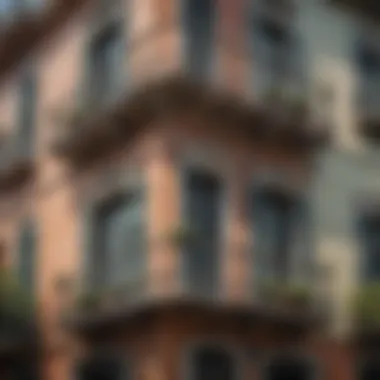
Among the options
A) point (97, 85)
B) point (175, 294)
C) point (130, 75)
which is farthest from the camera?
point (97, 85)

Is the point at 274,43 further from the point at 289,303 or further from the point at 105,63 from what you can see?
the point at 289,303

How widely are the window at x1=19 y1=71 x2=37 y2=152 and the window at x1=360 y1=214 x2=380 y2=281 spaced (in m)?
2.60

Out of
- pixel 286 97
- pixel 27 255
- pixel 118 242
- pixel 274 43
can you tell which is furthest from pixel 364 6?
pixel 27 255

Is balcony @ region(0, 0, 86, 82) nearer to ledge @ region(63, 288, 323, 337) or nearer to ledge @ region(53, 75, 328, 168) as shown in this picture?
ledge @ region(53, 75, 328, 168)

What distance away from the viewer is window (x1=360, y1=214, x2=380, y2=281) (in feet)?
25.3

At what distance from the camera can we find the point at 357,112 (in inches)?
309

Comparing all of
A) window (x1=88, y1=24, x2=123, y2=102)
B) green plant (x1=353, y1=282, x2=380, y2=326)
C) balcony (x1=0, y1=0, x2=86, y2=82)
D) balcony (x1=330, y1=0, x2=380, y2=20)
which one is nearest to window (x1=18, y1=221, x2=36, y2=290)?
window (x1=88, y1=24, x2=123, y2=102)

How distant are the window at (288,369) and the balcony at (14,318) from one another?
1734 millimetres

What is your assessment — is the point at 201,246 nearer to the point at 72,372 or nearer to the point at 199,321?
the point at 199,321

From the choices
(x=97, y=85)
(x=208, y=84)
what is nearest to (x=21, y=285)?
(x=97, y=85)

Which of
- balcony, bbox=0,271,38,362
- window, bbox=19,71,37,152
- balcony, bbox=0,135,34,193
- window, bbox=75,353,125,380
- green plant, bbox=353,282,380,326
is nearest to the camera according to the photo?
window, bbox=75,353,125,380

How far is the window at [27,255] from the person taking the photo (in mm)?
8062

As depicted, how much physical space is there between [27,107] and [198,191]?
2066mm

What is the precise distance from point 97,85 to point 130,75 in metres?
0.58
